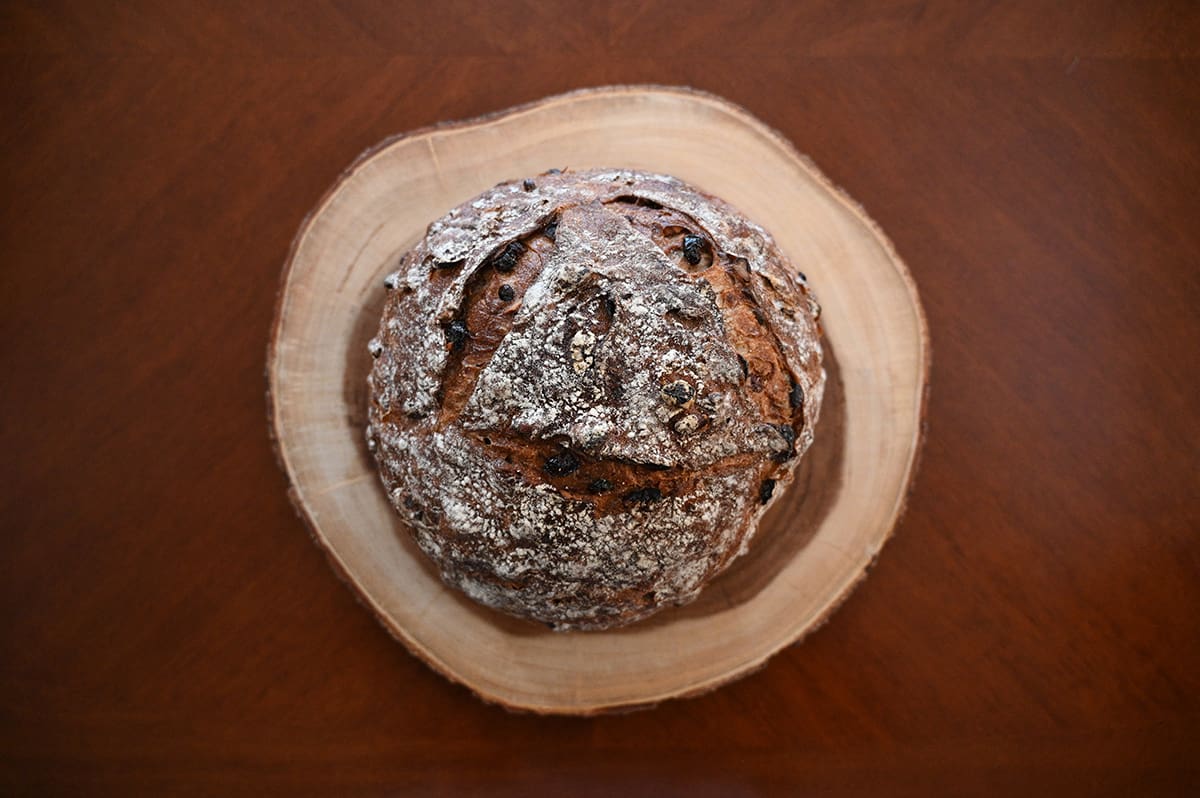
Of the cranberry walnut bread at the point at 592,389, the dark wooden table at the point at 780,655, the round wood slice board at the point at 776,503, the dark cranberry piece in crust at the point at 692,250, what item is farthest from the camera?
the dark wooden table at the point at 780,655

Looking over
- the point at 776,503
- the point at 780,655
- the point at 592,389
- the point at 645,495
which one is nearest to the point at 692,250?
the point at 592,389

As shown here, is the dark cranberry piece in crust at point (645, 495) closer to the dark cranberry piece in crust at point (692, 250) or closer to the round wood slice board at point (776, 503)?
the dark cranberry piece in crust at point (692, 250)

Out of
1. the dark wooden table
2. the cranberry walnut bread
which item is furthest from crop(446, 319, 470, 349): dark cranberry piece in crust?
the dark wooden table

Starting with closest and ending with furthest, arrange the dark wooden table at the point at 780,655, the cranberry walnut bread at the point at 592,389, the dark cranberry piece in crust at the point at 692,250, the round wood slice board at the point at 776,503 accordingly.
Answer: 1. the cranberry walnut bread at the point at 592,389
2. the dark cranberry piece in crust at the point at 692,250
3. the round wood slice board at the point at 776,503
4. the dark wooden table at the point at 780,655

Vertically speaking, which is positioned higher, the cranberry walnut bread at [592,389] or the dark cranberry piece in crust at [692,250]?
the dark cranberry piece in crust at [692,250]

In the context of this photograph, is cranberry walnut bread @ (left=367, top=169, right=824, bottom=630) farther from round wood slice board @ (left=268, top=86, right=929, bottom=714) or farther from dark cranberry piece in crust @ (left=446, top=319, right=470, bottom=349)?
round wood slice board @ (left=268, top=86, right=929, bottom=714)

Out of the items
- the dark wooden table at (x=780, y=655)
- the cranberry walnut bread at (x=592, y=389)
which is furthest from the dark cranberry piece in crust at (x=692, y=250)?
the dark wooden table at (x=780, y=655)
